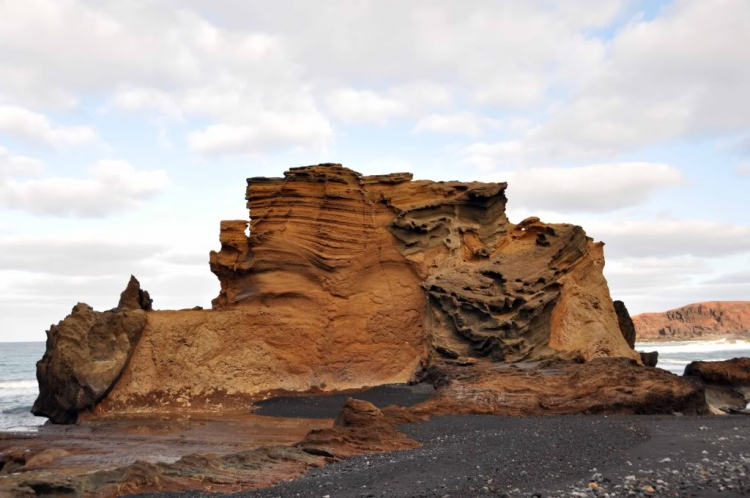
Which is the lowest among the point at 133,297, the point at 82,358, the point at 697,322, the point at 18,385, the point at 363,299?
the point at 18,385

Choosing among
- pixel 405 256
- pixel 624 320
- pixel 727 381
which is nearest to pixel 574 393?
pixel 727 381

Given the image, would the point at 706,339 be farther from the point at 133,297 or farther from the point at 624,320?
the point at 133,297

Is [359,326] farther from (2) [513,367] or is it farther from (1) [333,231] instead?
(2) [513,367]

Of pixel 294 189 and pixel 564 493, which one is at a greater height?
pixel 294 189

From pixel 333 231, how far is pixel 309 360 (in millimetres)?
4907

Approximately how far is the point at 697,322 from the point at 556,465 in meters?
130

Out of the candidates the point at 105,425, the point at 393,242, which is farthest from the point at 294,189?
the point at 105,425

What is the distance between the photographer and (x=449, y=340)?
2273cm

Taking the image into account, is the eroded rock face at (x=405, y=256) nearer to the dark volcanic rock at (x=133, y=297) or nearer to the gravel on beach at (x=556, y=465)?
the dark volcanic rock at (x=133, y=297)

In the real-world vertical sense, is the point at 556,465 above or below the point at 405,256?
below

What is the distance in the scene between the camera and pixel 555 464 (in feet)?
33.9

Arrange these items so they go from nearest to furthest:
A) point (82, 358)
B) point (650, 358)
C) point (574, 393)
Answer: point (574, 393), point (82, 358), point (650, 358)

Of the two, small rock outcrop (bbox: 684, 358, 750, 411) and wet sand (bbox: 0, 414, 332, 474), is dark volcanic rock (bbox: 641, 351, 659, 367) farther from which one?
wet sand (bbox: 0, 414, 332, 474)

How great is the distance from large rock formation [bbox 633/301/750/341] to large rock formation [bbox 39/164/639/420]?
319 feet
